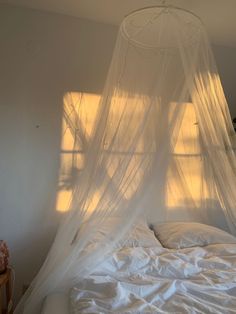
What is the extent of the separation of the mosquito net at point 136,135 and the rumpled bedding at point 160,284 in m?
0.19

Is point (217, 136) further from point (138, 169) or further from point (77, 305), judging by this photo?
point (77, 305)

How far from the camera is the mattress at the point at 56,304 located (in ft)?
4.87

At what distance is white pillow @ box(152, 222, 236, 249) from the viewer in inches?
92.2

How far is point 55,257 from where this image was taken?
1704mm

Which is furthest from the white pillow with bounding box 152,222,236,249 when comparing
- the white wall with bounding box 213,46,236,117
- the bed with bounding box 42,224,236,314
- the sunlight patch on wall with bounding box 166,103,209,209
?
the white wall with bounding box 213,46,236,117

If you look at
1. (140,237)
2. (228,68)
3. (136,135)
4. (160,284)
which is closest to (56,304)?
(160,284)

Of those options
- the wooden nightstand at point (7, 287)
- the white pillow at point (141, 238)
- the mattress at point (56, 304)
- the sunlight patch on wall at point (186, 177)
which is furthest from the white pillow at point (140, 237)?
the wooden nightstand at point (7, 287)

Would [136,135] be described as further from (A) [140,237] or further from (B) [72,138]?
(B) [72,138]

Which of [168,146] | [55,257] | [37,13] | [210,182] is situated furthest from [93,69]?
[55,257]

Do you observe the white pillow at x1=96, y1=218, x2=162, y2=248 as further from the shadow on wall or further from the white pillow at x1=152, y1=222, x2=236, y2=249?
the shadow on wall

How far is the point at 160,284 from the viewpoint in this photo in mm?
1623

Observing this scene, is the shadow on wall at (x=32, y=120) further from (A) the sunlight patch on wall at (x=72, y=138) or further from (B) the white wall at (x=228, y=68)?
(B) the white wall at (x=228, y=68)

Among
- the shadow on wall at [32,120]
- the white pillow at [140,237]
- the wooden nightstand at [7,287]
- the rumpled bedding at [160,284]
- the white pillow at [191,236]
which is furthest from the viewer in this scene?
the shadow on wall at [32,120]

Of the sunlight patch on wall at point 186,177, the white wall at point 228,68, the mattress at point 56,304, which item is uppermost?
the white wall at point 228,68
